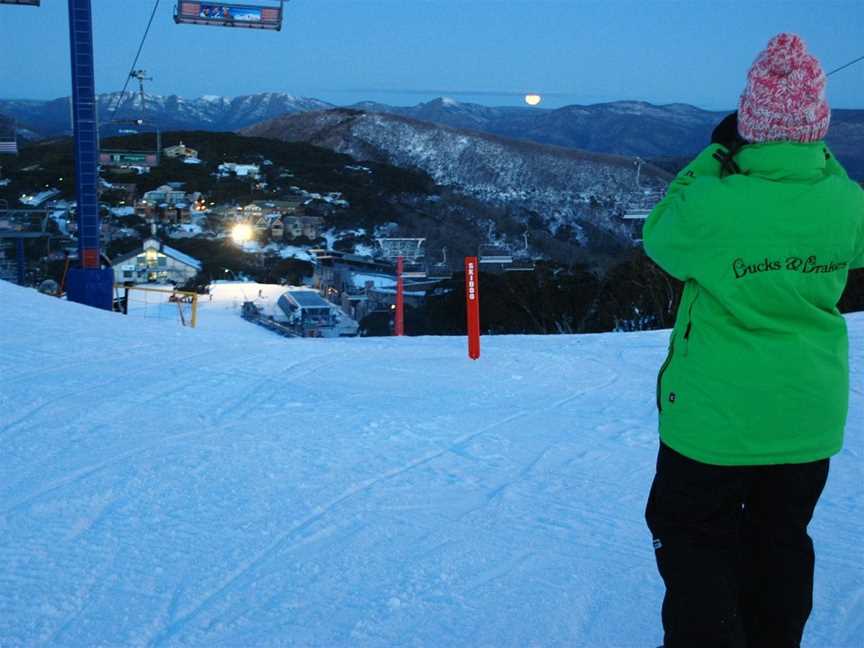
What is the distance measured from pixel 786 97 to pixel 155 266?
4945cm

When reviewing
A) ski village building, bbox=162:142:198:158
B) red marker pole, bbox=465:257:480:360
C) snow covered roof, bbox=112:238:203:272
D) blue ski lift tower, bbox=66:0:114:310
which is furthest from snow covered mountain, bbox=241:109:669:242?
red marker pole, bbox=465:257:480:360

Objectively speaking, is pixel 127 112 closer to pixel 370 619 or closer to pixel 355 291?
pixel 355 291

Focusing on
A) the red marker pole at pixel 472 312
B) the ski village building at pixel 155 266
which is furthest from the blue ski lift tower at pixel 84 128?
the ski village building at pixel 155 266

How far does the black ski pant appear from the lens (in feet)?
6.34

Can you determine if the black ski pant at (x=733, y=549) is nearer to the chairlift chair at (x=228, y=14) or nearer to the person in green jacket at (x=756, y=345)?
the person in green jacket at (x=756, y=345)

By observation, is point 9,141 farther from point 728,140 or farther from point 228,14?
point 728,140

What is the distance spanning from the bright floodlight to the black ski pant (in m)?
61.7

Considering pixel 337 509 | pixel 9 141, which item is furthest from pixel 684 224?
pixel 9 141

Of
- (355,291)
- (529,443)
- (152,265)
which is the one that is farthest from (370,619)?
(152,265)

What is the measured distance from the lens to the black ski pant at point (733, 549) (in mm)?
1934

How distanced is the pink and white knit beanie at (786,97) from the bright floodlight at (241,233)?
202 feet

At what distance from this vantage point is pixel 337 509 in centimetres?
371

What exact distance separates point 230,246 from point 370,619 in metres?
63.8

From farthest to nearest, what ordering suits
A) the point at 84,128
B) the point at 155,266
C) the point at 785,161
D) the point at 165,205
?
the point at 165,205, the point at 155,266, the point at 84,128, the point at 785,161
